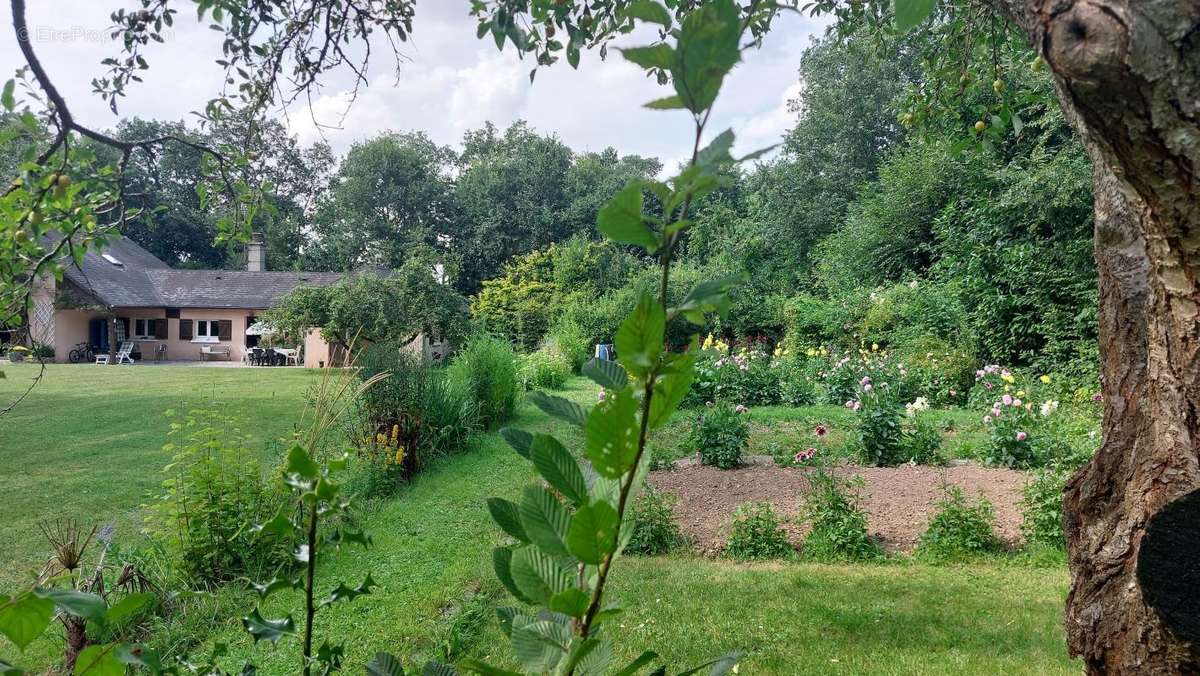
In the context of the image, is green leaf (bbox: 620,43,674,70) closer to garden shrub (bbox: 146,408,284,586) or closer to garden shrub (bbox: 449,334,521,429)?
garden shrub (bbox: 146,408,284,586)

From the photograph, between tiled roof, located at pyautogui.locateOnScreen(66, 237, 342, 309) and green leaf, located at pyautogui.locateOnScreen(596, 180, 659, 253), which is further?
tiled roof, located at pyautogui.locateOnScreen(66, 237, 342, 309)

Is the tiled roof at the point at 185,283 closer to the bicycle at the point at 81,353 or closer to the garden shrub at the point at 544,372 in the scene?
the bicycle at the point at 81,353

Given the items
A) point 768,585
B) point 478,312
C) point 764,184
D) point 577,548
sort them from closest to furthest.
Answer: point 577,548, point 768,585, point 478,312, point 764,184

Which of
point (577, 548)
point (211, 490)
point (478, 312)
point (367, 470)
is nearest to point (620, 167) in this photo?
point (478, 312)

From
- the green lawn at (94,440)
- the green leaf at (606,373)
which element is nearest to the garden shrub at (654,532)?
the green lawn at (94,440)

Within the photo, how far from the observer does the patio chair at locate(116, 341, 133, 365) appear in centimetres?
2546

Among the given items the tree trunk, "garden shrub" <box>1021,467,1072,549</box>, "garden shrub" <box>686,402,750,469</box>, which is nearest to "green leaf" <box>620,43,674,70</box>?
the tree trunk

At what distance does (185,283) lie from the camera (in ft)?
97.1

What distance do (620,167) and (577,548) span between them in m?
38.3

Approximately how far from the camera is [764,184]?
86.6 feet

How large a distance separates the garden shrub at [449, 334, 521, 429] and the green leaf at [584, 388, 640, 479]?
9.27 m

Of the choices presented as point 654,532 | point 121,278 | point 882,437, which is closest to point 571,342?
point 882,437

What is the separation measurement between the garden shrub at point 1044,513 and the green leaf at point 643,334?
17.1 feet

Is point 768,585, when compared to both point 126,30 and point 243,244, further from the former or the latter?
point 126,30
